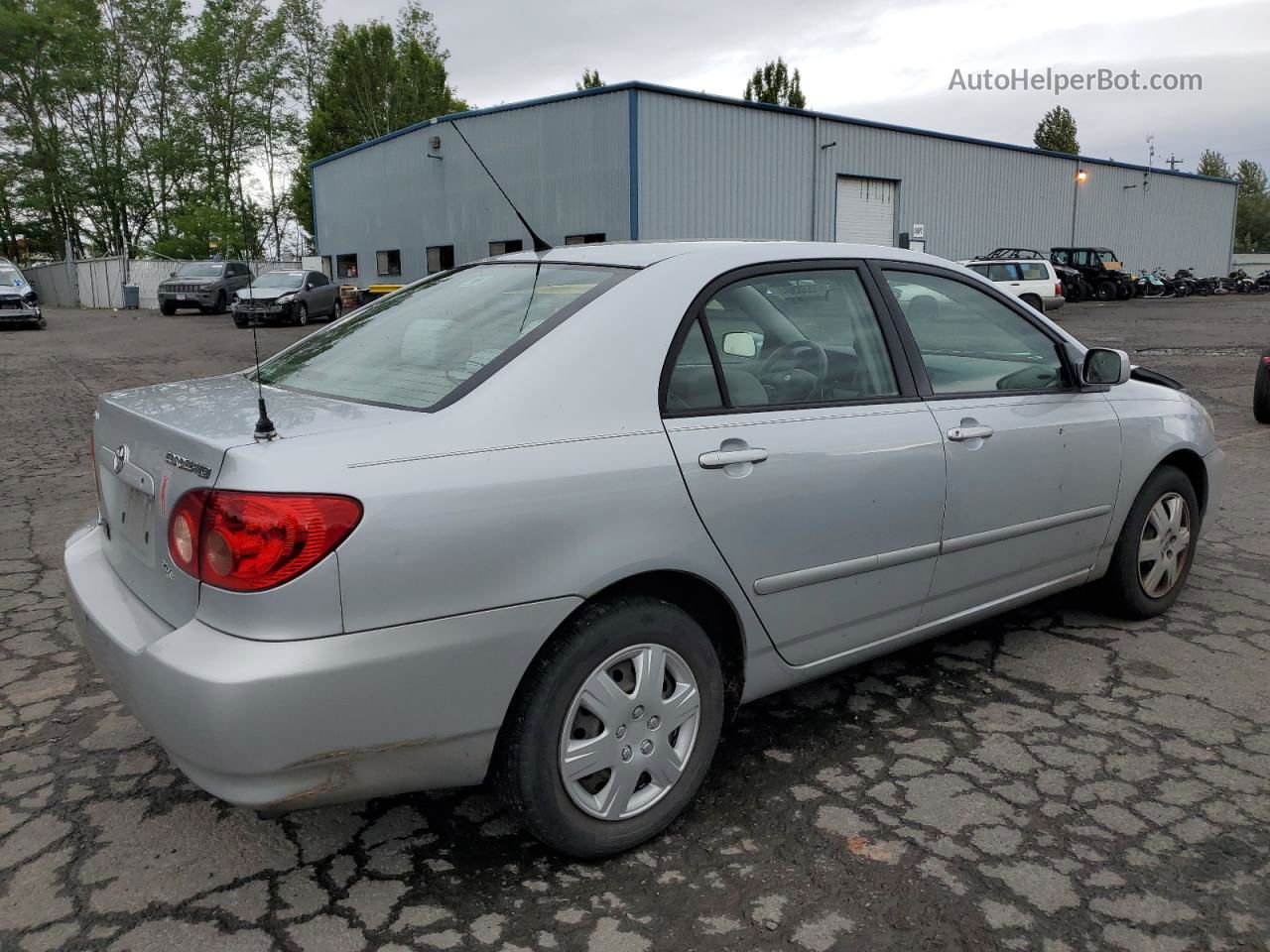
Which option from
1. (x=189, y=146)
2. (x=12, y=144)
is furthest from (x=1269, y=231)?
(x=12, y=144)

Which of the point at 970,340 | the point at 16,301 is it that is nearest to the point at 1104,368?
the point at 970,340

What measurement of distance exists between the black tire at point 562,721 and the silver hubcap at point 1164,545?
2399mm

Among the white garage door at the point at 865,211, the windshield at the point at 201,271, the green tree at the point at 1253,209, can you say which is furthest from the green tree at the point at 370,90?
the green tree at the point at 1253,209

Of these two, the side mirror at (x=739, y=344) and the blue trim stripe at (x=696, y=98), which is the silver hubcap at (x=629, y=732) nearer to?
the side mirror at (x=739, y=344)

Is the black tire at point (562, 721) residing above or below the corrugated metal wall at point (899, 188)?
below

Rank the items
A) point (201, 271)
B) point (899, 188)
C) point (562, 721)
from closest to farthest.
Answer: point (562, 721) → point (899, 188) → point (201, 271)

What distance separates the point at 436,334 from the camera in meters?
2.80

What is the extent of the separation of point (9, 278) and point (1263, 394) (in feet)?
87.8

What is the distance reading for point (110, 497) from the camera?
2645mm

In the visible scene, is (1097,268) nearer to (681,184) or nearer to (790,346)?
(681,184)

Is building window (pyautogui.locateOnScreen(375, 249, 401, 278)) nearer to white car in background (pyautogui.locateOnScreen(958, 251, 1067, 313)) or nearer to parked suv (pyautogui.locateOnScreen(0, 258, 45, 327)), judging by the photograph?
parked suv (pyautogui.locateOnScreen(0, 258, 45, 327))

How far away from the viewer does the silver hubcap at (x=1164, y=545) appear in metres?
3.97

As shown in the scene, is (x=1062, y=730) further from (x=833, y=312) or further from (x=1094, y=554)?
(x=833, y=312)

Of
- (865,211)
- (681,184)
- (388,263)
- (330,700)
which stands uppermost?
(681,184)
